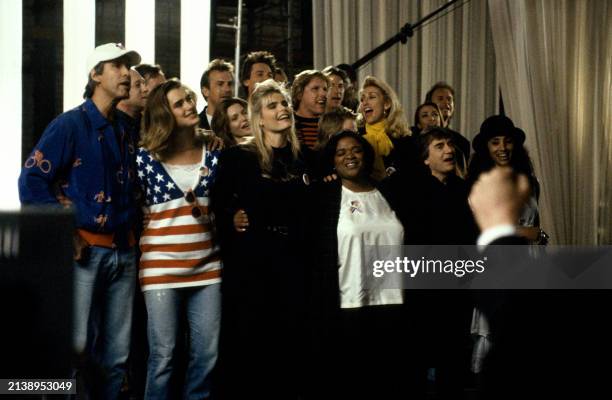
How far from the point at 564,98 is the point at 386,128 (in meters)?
2.17

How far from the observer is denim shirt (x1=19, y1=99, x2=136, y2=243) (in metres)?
3.25

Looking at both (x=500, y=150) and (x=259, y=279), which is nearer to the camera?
(x=259, y=279)

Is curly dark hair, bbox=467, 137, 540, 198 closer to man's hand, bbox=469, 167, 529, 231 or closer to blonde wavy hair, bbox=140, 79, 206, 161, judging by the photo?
blonde wavy hair, bbox=140, 79, 206, 161

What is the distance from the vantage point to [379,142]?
4359 mm

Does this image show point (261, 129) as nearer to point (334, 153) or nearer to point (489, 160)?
point (334, 153)

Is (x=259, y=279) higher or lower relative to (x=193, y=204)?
lower

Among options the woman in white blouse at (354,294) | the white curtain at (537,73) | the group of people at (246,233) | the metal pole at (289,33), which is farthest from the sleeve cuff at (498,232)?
the metal pole at (289,33)

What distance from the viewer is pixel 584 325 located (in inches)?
44.1

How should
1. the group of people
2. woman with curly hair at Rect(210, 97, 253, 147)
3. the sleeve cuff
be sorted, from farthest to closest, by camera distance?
1. woman with curly hair at Rect(210, 97, 253, 147)
2. the group of people
3. the sleeve cuff

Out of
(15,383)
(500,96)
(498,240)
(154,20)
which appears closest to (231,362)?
(154,20)

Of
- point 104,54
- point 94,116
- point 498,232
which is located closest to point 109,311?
point 94,116

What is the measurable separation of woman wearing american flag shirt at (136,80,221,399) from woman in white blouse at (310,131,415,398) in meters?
0.45

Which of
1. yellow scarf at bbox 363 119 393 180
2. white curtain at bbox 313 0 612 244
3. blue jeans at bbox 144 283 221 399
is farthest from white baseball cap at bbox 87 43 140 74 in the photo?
white curtain at bbox 313 0 612 244

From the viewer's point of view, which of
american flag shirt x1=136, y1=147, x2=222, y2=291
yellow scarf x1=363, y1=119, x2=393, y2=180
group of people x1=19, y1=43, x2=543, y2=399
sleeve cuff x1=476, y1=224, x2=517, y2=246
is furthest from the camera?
yellow scarf x1=363, y1=119, x2=393, y2=180
